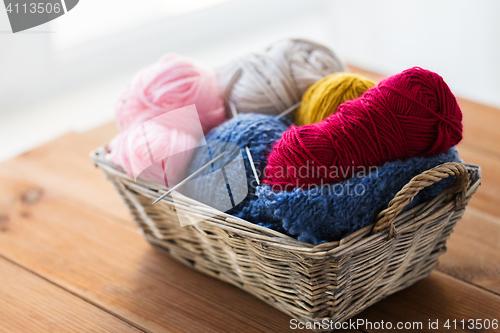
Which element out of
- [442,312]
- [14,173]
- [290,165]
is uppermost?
[290,165]

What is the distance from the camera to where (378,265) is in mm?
566

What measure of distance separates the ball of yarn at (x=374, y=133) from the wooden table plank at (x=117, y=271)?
0.70ft

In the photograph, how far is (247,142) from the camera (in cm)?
63

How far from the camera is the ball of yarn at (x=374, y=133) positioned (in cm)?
54

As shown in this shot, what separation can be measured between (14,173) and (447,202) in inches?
34.1

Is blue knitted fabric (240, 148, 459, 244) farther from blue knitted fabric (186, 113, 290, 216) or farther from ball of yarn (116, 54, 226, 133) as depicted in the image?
ball of yarn (116, 54, 226, 133)

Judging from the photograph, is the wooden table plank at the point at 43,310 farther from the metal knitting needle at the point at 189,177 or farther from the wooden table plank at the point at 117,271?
the metal knitting needle at the point at 189,177

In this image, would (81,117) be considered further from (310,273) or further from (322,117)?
(310,273)

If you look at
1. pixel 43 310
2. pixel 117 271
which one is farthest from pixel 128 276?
pixel 43 310

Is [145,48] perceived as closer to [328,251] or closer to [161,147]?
[161,147]

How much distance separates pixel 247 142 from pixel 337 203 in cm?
18

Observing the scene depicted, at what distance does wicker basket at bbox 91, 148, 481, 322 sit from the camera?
0.51 meters

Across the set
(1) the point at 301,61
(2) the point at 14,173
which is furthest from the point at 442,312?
(2) the point at 14,173

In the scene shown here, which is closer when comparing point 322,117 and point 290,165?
point 290,165
